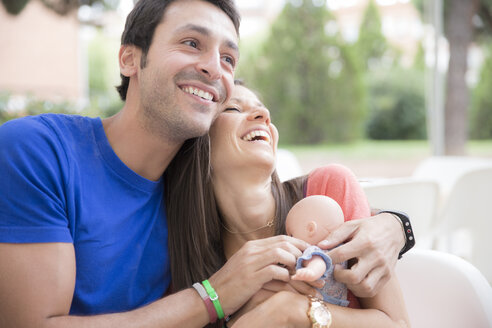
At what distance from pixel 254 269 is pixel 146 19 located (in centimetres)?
86

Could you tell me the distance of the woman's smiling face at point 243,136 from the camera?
1496 mm

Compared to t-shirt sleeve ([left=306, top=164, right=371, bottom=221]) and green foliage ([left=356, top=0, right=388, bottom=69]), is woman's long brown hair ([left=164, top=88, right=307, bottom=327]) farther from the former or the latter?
green foliage ([left=356, top=0, right=388, bottom=69])

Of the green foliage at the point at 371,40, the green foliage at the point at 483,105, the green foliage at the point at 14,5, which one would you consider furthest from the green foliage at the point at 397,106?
the green foliage at the point at 14,5

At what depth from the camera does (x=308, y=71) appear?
355 inches

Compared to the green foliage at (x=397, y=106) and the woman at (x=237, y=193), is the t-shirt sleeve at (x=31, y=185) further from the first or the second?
the green foliage at (x=397, y=106)

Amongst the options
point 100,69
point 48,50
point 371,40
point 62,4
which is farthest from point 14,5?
point 371,40

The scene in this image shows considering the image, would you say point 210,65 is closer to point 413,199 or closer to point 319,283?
point 319,283

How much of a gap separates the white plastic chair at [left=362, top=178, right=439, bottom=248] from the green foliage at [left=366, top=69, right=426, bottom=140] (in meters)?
6.44

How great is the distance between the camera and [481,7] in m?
7.04

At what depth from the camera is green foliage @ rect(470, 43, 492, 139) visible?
24.5ft

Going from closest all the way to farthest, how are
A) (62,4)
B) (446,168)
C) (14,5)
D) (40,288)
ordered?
1. (40,288)
2. (446,168)
3. (14,5)
4. (62,4)

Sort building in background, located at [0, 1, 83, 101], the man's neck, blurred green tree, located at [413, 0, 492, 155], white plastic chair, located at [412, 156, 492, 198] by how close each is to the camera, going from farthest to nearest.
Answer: blurred green tree, located at [413, 0, 492, 155], building in background, located at [0, 1, 83, 101], white plastic chair, located at [412, 156, 492, 198], the man's neck

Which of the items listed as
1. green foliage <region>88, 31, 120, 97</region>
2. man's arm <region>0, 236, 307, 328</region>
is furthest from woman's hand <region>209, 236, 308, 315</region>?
green foliage <region>88, 31, 120, 97</region>

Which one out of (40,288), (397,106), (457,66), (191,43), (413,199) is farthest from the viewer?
(397,106)
